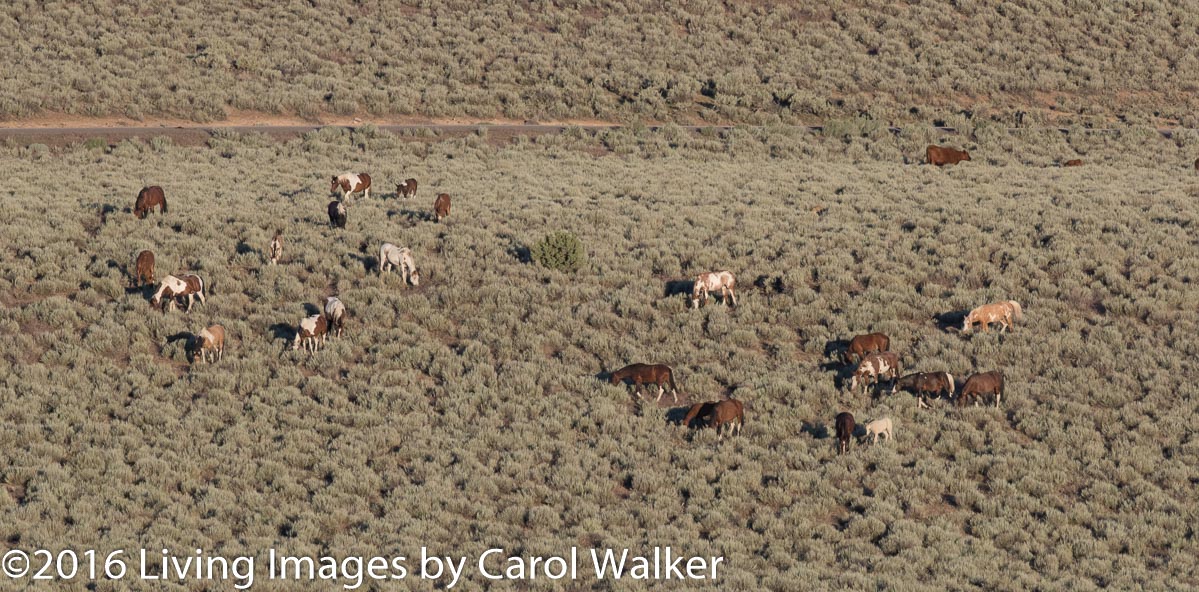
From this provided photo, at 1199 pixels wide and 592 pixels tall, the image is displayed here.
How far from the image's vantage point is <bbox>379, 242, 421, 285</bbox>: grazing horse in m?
29.2

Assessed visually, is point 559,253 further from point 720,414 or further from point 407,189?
point 720,414

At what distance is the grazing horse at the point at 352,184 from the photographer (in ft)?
116

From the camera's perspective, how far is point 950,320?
28500 mm

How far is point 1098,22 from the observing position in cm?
6606

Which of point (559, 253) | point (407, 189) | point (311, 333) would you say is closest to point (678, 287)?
point (559, 253)

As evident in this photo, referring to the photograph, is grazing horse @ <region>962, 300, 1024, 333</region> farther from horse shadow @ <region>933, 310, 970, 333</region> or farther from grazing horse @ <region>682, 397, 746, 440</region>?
grazing horse @ <region>682, 397, 746, 440</region>

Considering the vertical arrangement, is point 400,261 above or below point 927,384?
above

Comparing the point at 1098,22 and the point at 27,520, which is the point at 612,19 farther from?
the point at 27,520

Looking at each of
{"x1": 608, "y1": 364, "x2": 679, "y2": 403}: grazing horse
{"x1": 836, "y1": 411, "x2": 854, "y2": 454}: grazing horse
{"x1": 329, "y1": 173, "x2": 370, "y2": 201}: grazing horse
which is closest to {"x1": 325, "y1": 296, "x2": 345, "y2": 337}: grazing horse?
{"x1": 608, "y1": 364, "x2": 679, "y2": 403}: grazing horse

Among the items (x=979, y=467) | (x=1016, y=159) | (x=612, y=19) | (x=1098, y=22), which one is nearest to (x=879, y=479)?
(x=979, y=467)

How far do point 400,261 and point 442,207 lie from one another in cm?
439

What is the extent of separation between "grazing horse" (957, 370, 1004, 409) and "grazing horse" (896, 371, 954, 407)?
29cm

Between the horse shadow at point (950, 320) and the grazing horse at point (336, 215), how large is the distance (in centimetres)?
1445

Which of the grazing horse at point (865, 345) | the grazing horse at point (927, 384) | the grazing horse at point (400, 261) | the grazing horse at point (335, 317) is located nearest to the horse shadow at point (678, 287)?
the grazing horse at point (865, 345)
